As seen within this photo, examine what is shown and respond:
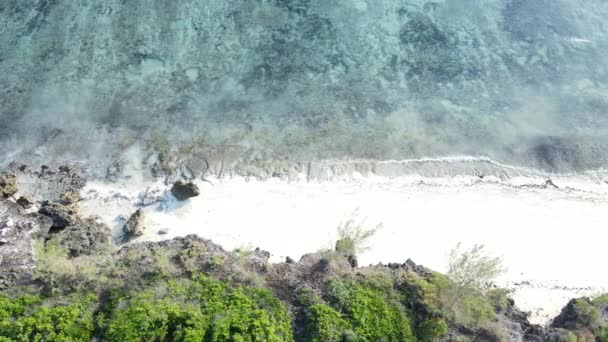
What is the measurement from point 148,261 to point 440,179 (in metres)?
16.2

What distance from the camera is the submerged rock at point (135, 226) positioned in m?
23.7

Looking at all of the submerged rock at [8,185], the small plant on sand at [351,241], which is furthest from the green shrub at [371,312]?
the submerged rock at [8,185]

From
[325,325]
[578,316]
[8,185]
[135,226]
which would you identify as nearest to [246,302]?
[325,325]

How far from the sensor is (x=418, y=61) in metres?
33.9

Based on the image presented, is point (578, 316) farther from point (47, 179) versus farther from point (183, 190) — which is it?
point (47, 179)

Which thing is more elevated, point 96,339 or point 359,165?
point 359,165

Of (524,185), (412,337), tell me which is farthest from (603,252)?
(412,337)

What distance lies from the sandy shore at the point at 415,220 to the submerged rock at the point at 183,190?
36 cm

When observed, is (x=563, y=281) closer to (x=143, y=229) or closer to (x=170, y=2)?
(x=143, y=229)

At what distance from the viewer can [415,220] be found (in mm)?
25844

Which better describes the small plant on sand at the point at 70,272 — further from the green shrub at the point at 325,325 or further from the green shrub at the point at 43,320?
the green shrub at the point at 325,325

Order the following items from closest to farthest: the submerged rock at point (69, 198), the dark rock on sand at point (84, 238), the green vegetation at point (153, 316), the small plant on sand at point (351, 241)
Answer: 1. the green vegetation at point (153, 316)
2. the dark rock on sand at point (84, 238)
3. the small plant on sand at point (351, 241)
4. the submerged rock at point (69, 198)

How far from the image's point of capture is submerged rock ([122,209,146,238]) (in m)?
23.7

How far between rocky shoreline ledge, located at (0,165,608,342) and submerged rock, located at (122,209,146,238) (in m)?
1.09
